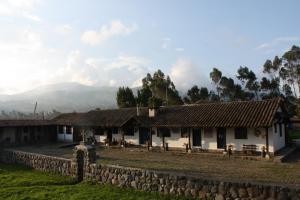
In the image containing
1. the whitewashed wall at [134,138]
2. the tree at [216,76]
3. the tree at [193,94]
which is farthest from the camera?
the tree at [216,76]

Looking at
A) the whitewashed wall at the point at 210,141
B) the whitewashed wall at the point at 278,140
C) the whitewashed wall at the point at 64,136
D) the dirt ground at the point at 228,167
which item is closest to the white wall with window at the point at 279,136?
the whitewashed wall at the point at 278,140

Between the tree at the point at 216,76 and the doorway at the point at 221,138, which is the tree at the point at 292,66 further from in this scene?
the doorway at the point at 221,138

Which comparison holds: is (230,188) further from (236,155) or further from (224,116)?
(224,116)

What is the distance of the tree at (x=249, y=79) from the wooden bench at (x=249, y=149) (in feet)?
136

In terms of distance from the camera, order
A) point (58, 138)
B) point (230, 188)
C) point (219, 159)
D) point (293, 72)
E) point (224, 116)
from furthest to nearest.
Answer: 1. point (293, 72)
2. point (58, 138)
3. point (224, 116)
4. point (219, 159)
5. point (230, 188)

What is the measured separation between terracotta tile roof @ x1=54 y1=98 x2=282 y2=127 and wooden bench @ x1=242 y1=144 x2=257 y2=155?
175 centimetres

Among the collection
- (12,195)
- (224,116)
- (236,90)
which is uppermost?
(236,90)

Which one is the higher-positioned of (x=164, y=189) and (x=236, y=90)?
(x=236, y=90)

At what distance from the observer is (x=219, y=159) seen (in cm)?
2231

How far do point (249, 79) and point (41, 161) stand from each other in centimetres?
5141

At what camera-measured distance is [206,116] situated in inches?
1026

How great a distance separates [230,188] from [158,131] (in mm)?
16691

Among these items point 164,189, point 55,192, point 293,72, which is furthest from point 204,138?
point 293,72

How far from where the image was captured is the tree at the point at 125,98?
53894 millimetres
